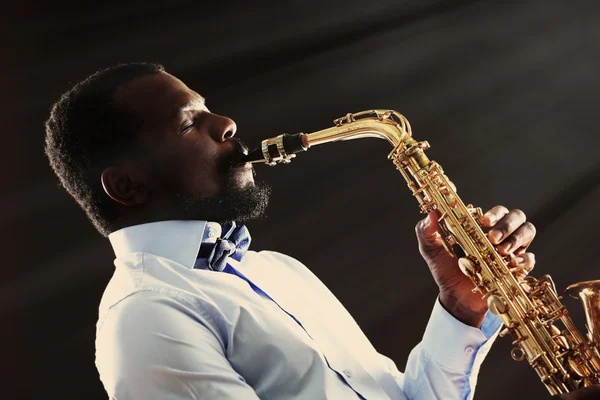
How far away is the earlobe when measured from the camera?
208 cm

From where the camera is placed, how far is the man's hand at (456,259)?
1.99m

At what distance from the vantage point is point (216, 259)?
81.3 inches

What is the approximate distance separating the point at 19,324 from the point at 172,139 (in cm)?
138

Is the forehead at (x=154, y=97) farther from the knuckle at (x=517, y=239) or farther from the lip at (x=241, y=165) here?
the knuckle at (x=517, y=239)

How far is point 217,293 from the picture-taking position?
5.98 feet

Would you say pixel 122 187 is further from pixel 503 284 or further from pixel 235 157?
pixel 503 284

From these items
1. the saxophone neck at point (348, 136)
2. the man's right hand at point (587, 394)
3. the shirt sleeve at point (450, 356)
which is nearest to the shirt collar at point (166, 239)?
the saxophone neck at point (348, 136)

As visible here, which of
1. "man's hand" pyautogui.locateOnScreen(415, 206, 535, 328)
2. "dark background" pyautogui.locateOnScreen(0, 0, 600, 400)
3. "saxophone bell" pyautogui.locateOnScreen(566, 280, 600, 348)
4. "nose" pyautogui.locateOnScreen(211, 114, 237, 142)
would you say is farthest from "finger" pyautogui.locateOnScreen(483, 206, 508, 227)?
"dark background" pyautogui.locateOnScreen(0, 0, 600, 400)

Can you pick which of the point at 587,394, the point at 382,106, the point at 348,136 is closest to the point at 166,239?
the point at 348,136

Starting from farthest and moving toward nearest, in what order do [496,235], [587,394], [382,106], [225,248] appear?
[382,106], [225,248], [496,235], [587,394]

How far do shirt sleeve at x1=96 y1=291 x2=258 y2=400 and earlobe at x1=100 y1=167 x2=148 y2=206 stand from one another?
51cm

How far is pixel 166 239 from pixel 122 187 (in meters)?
0.28

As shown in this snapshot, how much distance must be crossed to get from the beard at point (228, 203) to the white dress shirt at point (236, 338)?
Result: 5 cm

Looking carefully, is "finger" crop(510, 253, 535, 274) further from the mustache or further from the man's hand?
the mustache
